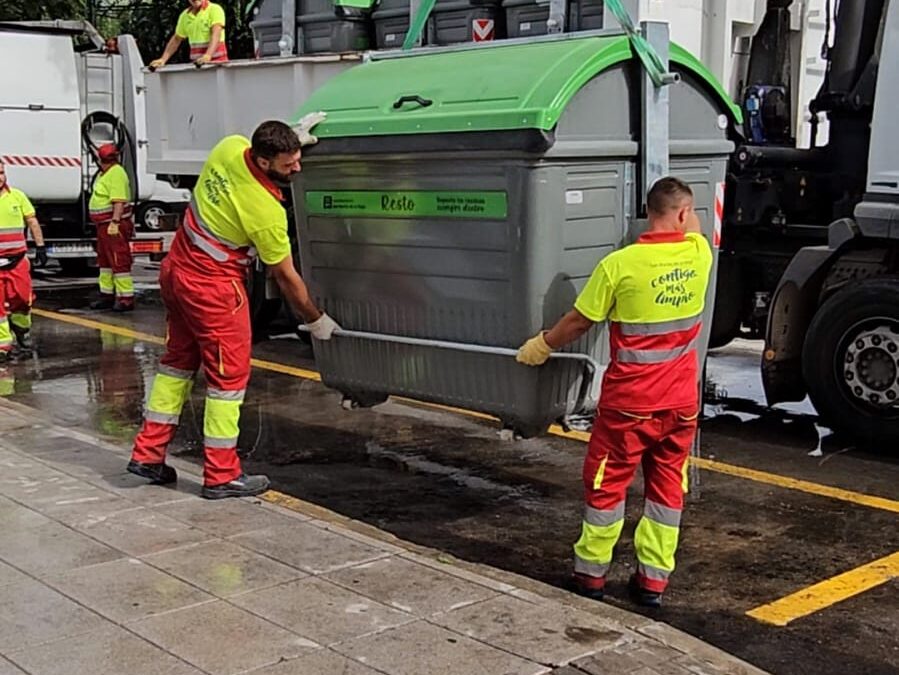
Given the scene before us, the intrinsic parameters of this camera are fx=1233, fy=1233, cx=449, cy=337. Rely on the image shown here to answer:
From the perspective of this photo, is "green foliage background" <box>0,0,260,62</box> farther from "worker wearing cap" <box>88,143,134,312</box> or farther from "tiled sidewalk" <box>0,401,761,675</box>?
"tiled sidewalk" <box>0,401,761,675</box>

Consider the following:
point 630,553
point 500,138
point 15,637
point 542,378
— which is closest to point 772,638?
point 630,553

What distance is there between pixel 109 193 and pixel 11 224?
2.67m

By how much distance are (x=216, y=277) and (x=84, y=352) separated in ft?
16.7

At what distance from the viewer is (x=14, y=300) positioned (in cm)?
972

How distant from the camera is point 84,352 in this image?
389 inches

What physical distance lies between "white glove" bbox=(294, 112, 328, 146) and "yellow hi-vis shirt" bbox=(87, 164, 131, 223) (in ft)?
23.9

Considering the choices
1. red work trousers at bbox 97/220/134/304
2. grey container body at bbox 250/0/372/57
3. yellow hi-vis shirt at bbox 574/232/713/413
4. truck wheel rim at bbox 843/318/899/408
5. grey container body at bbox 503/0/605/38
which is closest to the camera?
yellow hi-vis shirt at bbox 574/232/713/413

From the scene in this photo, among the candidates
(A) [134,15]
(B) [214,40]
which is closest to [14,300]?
(B) [214,40]

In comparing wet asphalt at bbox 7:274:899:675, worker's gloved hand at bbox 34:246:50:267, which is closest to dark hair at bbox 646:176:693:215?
wet asphalt at bbox 7:274:899:675

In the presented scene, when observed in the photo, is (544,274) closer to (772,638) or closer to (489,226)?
(489,226)

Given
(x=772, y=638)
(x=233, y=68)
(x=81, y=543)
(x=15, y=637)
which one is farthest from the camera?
(x=233, y=68)

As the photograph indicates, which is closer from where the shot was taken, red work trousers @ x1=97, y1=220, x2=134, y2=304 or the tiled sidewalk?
the tiled sidewalk

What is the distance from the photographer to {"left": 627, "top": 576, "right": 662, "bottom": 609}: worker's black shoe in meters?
4.45

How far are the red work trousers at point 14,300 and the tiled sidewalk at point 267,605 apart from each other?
4.60 m
